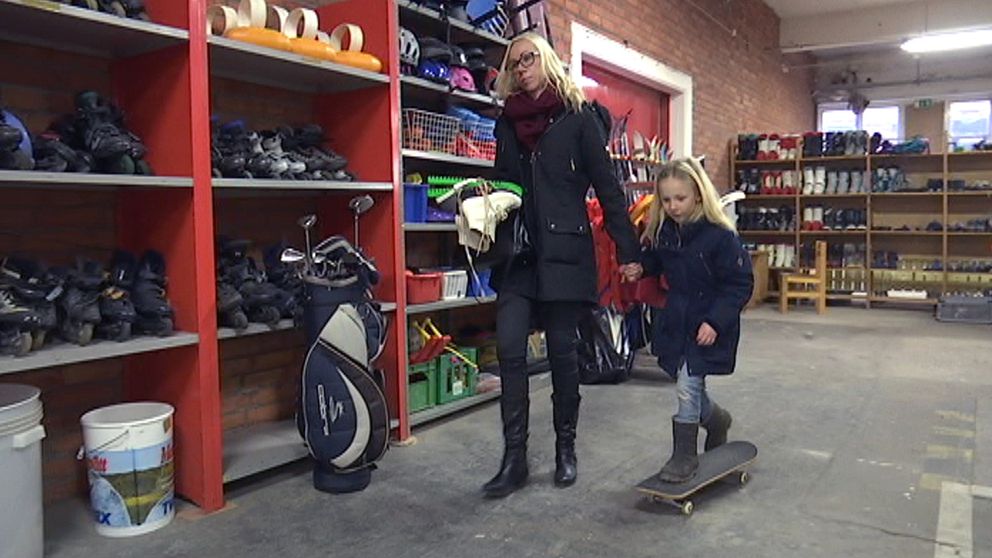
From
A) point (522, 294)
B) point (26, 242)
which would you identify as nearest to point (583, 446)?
point (522, 294)

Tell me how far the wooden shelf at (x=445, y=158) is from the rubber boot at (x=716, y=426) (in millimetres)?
1418

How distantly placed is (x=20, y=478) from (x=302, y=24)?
77.5 inches

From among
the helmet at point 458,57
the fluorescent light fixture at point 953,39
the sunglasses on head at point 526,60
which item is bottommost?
the sunglasses on head at point 526,60

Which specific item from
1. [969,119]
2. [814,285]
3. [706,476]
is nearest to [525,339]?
[706,476]

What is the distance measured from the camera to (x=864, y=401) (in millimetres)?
4129

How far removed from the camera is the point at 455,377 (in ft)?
12.9

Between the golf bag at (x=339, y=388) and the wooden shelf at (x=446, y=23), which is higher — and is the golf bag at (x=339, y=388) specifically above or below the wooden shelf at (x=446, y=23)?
below

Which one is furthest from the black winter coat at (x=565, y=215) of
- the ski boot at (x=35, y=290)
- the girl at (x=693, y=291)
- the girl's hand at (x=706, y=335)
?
the ski boot at (x=35, y=290)

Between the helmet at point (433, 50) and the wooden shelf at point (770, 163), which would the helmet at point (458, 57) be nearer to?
the helmet at point (433, 50)

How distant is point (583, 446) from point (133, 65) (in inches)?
92.9

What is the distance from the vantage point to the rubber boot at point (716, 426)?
9.64ft

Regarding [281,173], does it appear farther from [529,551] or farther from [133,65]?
[529,551]

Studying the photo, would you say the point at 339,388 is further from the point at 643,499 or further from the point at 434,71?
the point at 434,71

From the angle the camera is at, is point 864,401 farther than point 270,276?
Yes
